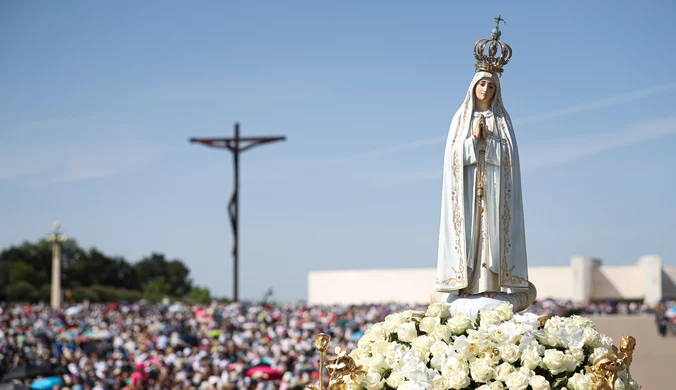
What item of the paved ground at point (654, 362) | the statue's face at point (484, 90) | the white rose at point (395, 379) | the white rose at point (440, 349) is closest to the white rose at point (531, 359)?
the white rose at point (440, 349)

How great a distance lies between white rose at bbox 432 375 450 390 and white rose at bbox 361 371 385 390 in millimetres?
356

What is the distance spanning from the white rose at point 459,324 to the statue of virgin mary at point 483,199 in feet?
1.71

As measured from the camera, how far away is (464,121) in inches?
255

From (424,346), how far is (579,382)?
1.03 meters

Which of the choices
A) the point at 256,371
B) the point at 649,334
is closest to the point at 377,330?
the point at 256,371

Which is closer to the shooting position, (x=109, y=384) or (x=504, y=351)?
(x=504, y=351)

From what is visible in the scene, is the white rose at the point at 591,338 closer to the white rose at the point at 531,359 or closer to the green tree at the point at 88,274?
the white rose at the point at 531,359

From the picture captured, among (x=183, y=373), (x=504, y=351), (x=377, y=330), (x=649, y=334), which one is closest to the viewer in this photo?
(x=504, y=351)

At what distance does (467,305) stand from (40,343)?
14560 mm

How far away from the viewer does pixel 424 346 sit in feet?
18.4

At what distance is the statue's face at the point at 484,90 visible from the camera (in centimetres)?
641

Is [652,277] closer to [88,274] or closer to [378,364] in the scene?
[88,274]

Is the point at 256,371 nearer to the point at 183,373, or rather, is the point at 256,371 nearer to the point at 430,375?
the point at 183,373

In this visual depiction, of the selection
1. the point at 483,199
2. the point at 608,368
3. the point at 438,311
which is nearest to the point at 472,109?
the point at 483,199
